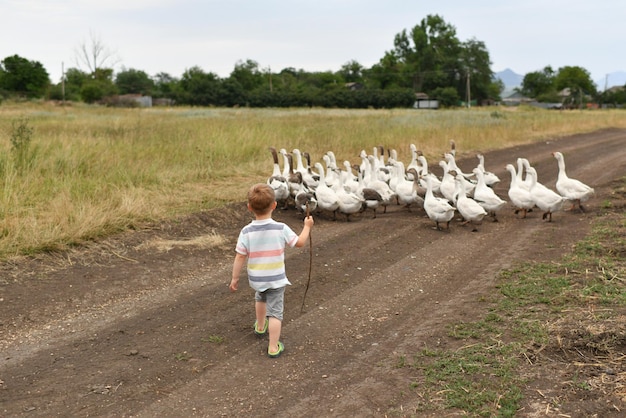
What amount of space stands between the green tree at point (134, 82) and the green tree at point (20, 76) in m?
19.0

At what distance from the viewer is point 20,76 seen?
68125 millimetres

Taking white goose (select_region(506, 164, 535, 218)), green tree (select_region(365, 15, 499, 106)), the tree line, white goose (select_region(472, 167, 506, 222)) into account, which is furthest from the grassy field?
green tree (select_region(365, 15, 499, 106))

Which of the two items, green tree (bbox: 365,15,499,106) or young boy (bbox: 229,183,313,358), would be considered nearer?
young boy (bbox: 229,183,313,358)

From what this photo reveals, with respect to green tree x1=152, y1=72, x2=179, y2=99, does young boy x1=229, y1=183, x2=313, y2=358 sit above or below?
below

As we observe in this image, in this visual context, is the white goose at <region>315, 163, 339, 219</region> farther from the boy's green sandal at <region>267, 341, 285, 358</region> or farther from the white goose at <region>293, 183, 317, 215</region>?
the boy's green sandal at <region>267, 341, 285, 358</region>

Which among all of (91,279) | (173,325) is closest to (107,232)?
(91,279)

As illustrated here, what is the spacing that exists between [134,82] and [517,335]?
96499 mm

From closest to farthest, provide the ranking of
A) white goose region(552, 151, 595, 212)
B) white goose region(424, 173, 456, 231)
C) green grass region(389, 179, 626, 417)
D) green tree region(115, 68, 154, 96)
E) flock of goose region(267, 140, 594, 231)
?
green grass region(389, 179, 626, 417) < white goose region(424, 173, 456, 231) < flock of goose region(267, 140, 594, 231) < white goose region(552, 151, 595, 212) < green tree region(115, 68, 154, 96)

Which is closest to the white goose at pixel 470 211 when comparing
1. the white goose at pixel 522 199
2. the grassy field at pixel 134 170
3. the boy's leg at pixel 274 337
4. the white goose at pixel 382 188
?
the white goose at pixel 522 199

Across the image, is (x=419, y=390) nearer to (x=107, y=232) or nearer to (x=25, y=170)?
(x=107, y=232)

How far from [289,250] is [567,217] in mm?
4902

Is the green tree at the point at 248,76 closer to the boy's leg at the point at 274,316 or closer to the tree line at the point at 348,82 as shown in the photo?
the tree line at the point at 348,82

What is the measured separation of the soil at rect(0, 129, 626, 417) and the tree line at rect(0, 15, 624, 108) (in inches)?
2154

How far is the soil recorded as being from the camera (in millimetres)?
4051
